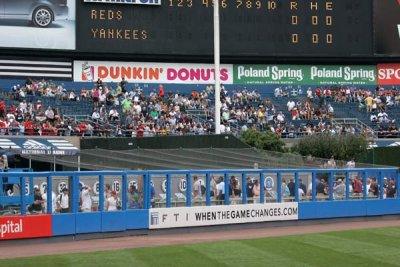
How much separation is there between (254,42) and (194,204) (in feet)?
80.5

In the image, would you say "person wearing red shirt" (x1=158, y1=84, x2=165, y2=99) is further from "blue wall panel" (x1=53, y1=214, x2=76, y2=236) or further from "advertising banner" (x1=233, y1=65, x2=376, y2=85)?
"blue wall panel" (x1=53, y1=214, x2=76, y2=236)

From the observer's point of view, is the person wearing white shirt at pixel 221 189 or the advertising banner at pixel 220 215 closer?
the advertising banner at pixel 220 215

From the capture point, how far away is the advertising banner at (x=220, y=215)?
18.7 meters

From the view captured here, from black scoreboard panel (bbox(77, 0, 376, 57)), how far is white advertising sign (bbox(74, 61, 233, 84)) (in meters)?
1.98

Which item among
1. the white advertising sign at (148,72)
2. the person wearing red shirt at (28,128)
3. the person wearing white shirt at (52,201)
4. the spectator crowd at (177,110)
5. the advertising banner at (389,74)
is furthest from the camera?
the advertising banner at (389,74)

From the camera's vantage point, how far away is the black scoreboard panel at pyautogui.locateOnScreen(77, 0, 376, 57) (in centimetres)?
4053

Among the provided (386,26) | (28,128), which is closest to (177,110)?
(28,128)

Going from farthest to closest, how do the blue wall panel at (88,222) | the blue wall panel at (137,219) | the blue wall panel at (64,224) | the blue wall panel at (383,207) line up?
1. the blue wall panel at (383,207)
2. the blue wall panel at (137,219)
3. the blue wall panel at (88,222)
4. the blue wall panel at (64,224)

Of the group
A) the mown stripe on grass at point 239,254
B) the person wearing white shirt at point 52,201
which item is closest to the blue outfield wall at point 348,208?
the mown stripe on grass at point 239,254

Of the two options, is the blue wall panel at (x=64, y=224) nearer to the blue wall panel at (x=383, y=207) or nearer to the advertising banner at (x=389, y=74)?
the blue wall panel at (x=383, y=207)

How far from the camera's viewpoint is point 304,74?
4634 centimetres

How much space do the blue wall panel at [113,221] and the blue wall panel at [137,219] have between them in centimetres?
12

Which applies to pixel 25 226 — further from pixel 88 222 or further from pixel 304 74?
pixel 304 74

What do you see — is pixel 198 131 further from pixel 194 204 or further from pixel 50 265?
pixel 50 265
